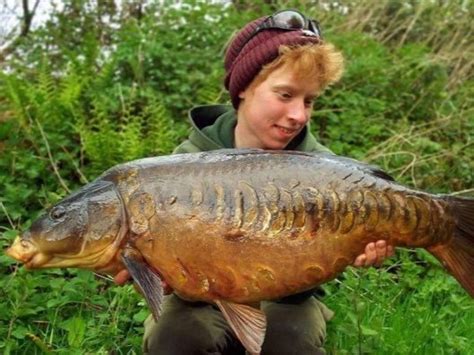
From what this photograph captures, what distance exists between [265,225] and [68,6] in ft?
18.3

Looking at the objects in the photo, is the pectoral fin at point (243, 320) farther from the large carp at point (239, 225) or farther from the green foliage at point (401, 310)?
the green foliage at point (401, 310)

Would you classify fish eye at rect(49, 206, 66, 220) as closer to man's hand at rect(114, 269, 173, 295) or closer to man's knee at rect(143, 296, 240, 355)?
man's hand at rect(114, 269, 173, 295)

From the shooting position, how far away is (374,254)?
2.35 m

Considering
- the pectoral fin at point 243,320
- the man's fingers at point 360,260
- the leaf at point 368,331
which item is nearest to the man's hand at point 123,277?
the pectoral fin at point 243,320

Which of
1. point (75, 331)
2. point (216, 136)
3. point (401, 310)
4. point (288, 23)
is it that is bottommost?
point (401, 310)

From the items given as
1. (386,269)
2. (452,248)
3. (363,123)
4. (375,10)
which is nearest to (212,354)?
(452,248)

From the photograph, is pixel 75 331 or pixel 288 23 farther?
pixel 75 331

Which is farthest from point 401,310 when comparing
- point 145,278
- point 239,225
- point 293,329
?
point 145,278

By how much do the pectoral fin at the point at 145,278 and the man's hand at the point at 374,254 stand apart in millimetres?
596

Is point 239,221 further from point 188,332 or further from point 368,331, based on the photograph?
point 368,331

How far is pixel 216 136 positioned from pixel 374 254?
0.95m

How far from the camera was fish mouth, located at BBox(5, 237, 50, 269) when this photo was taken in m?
2.23

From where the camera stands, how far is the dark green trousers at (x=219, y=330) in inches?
105

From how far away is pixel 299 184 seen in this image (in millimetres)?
2295
